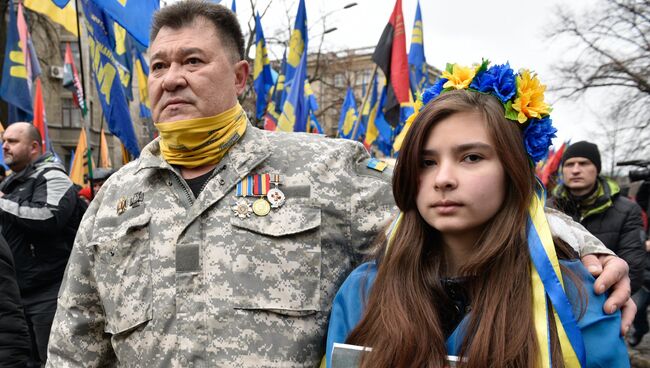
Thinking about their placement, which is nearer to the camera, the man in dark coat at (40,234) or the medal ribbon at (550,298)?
the medal ribbon at (550,298)

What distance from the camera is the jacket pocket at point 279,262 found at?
2.04 metres

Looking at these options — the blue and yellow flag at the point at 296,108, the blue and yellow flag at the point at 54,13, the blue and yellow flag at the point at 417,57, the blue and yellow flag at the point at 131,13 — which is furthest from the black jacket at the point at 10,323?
the blue and yellow flag at the point at 417,57

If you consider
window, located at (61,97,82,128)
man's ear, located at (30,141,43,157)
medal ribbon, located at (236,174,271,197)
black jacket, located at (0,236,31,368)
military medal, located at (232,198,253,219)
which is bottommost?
black jacket, located at (0,236,31,368)

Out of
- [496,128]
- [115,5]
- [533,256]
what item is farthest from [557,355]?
[115,5]

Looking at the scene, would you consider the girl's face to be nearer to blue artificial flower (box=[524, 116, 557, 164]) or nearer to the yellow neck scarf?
blue artificial flower (box=[524, 116, 557, 164])

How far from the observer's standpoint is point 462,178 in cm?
171

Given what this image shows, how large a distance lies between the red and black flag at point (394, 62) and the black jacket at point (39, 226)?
4799mm

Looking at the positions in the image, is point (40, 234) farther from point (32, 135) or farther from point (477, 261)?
point (477, 261)

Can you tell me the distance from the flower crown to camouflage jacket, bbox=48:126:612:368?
0.29m

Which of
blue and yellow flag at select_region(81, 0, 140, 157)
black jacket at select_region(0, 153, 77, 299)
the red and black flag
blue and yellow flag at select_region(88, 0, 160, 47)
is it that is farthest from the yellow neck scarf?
the red and black flag

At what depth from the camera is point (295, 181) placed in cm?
219

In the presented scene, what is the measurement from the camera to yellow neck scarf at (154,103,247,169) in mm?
2143

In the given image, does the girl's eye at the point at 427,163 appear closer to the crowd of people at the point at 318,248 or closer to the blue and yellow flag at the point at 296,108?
the crowd of people at the point at 318,248

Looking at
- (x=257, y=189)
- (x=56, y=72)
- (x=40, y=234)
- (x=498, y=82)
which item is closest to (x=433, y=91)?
(x=498, y=82)
